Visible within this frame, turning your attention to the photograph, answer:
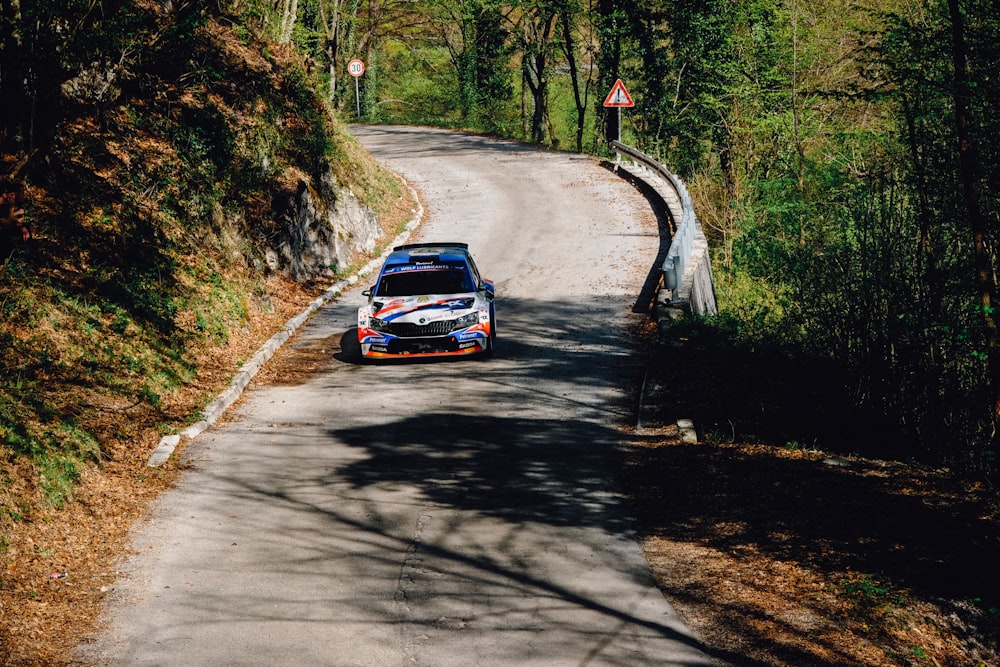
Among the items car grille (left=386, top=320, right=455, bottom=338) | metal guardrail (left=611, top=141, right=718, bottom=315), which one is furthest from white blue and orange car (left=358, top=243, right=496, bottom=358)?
metal guardrail (left=611, top=141, right=718, bottom=315)

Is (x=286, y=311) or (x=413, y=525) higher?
(x=286, y=311)

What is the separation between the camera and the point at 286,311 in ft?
63.6

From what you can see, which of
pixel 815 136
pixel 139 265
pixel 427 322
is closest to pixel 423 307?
pixel 427 322

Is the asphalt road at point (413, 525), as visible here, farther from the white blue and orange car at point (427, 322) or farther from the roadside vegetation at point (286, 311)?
the roadside vegetation at point (286, 311)

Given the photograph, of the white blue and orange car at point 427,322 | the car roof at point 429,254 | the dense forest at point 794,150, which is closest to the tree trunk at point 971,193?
the dense forest at point 794,150

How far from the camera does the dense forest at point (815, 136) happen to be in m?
13.1

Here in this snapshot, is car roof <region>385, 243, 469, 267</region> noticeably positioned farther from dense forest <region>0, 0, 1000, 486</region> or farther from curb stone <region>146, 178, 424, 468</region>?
dense forest <region>0, 0, 1000, 486</region>

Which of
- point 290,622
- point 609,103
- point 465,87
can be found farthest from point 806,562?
point 465,87

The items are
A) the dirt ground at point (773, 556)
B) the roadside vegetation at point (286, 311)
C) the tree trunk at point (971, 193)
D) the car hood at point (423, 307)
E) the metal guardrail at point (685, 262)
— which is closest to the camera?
the dirt ground at point (773, 556)

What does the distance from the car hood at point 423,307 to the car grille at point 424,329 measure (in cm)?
7

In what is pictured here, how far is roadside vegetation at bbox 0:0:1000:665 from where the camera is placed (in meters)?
8.95

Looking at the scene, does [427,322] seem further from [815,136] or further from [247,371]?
[815,136]

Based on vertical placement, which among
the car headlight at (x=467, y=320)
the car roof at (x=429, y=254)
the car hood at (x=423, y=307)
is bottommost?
the car headlight at (x=467, y=320)

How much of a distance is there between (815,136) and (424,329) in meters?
22.5
